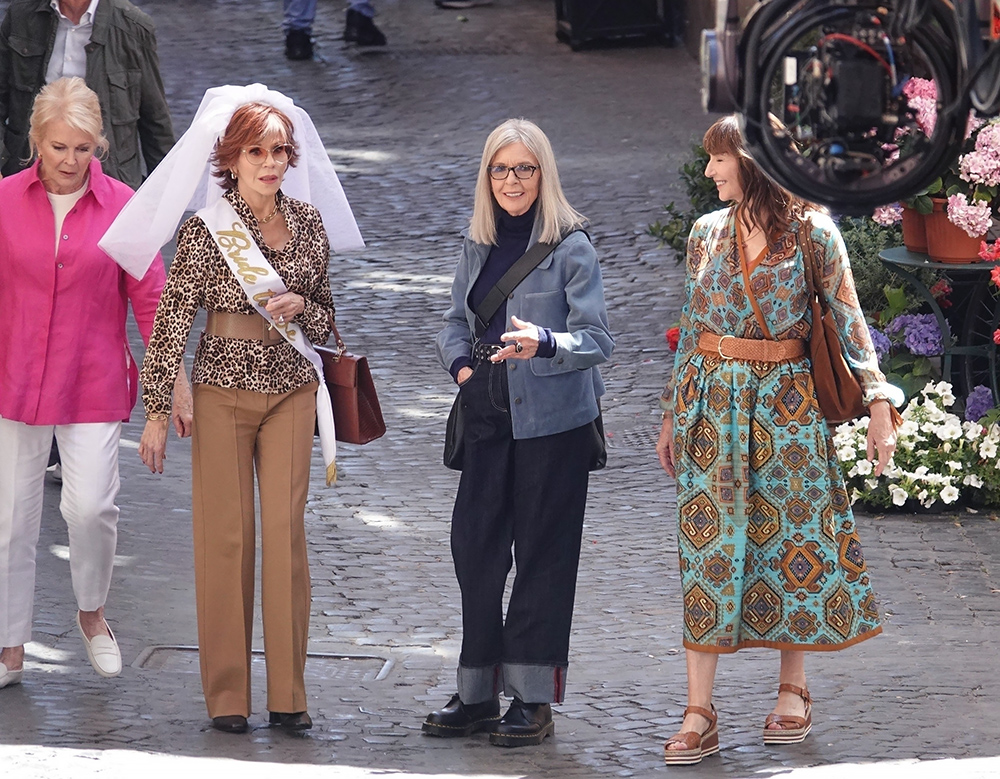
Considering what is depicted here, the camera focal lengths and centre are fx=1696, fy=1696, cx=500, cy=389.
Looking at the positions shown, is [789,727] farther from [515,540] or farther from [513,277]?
[513,277]

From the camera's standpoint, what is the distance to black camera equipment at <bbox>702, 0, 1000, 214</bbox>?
3305 millimetres

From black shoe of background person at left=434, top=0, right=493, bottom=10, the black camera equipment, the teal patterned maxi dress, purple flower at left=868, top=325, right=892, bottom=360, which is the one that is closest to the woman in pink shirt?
the teal patterned maxi dress

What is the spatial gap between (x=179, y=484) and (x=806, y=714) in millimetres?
4107

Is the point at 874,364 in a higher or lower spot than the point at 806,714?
higher

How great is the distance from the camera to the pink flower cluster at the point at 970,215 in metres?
7.64

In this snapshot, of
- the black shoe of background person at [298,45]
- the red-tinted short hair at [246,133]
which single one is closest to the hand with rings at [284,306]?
the red-tinted short hair at [246,133]

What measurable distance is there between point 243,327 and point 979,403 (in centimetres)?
422

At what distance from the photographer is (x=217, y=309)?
5375mm

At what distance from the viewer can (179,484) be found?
28.0ft

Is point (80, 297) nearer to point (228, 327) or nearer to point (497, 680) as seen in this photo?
point (228, 327)

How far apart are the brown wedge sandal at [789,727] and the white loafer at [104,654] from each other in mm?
2258

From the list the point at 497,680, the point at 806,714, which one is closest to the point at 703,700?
the point at 806,714

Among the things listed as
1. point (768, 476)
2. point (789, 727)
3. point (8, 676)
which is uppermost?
point (768, 476)

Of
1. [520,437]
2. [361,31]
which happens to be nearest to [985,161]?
[520,437]
